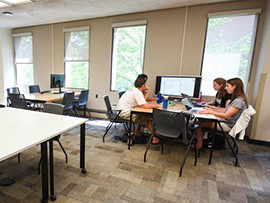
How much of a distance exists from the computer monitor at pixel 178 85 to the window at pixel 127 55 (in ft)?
2.59

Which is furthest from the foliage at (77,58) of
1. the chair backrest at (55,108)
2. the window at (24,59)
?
the chair backrest at (55,108)

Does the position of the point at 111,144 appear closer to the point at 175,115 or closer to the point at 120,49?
the point at 175,115

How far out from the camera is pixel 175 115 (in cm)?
194

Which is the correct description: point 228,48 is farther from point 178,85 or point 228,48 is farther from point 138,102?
point 138,102

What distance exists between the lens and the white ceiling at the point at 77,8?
3324 mm

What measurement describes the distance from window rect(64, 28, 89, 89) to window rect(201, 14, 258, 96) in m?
3.33

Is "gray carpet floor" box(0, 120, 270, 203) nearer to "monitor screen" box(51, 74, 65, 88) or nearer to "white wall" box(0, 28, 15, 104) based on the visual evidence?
"monitor screen" box(51, 74, 65, 88)

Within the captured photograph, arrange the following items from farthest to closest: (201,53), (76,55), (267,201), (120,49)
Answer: (76,55), (120,49), (201,53), (267,201)

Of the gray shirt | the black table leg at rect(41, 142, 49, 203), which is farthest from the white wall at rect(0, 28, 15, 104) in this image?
the gray shirt

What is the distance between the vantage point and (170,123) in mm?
2016

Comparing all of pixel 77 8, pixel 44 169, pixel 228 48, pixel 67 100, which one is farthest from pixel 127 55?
pixel 44 169

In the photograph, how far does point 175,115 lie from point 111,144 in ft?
4.77

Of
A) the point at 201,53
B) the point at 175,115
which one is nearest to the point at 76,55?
the point at 201,53

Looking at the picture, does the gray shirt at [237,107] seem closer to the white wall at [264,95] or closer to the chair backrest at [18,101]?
the white wall at [264,95]
